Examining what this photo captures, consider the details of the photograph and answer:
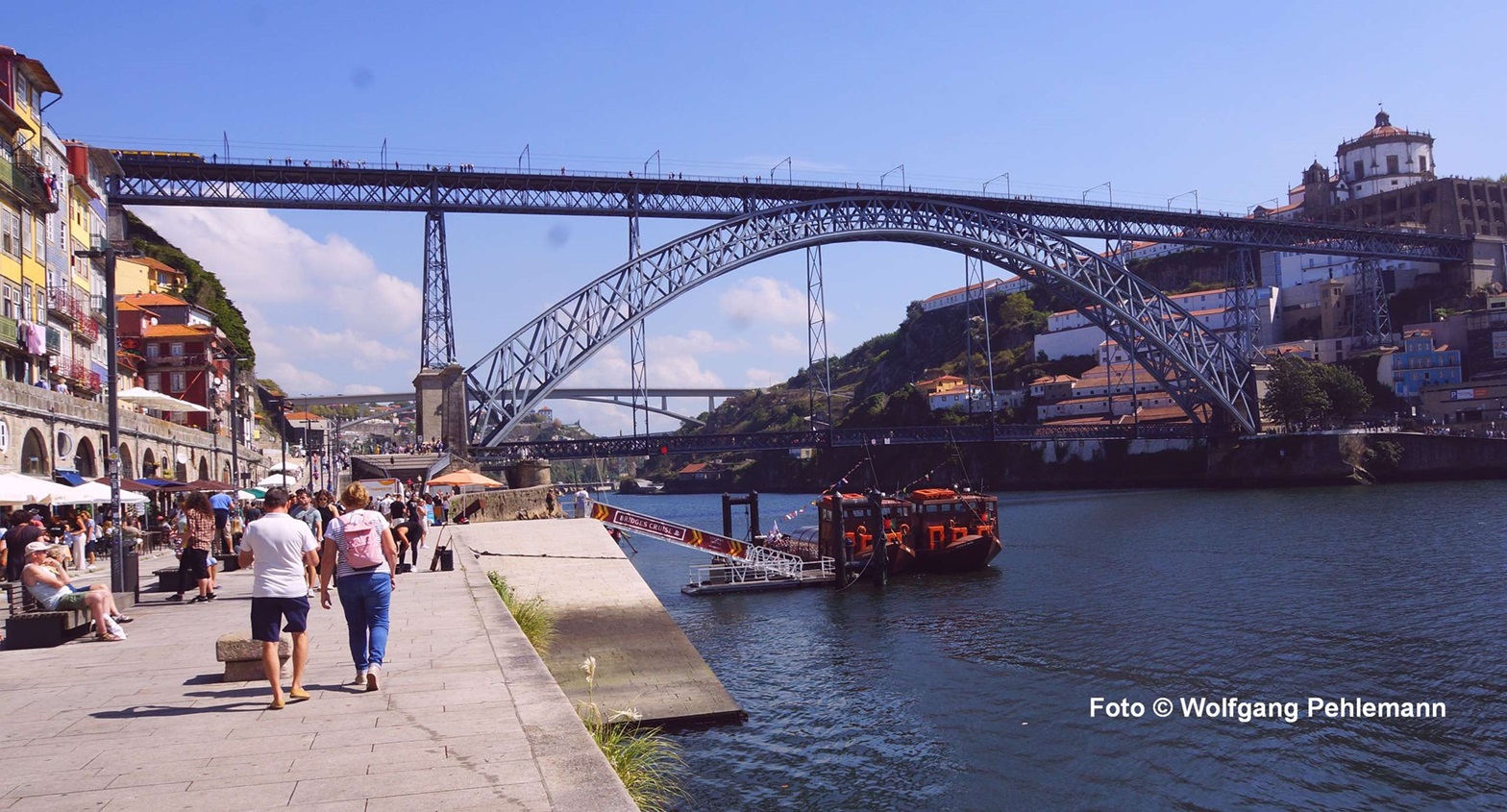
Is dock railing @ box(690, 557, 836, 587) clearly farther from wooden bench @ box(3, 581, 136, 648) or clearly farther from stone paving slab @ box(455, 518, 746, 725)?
wooden bench @ box(3, 581, 136, 648)

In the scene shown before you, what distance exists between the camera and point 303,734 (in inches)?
299

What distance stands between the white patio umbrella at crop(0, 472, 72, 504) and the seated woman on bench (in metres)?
5.45

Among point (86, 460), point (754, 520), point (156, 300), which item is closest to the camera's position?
point (86, 460)

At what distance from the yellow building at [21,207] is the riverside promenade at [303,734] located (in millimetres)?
22870

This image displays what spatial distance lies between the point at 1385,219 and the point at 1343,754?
107 metres

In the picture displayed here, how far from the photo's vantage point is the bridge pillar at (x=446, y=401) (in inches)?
1999

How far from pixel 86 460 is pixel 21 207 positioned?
6.99 metres

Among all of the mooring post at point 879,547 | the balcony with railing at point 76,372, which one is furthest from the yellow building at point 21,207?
the mooring post at point 879,547

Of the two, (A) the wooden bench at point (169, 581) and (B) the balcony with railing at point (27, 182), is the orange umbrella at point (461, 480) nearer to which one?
(B) the balcony with railing at point (27, 182)

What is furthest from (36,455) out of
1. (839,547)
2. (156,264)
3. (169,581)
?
(156,264)

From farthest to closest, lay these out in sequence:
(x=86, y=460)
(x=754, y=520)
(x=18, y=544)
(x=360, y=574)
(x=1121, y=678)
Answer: (x=754, y=520) < (x=86, y=460) < (x=1121, y=678) < (x=18, y=544) < (x=360, y=574)

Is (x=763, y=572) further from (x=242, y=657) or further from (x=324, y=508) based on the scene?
(x=242, y=657)

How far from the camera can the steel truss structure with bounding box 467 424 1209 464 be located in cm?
5978

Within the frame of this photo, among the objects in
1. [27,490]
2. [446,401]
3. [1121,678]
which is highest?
[446,401]
